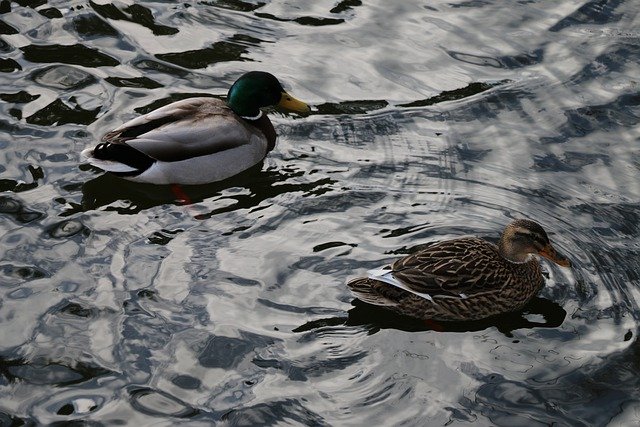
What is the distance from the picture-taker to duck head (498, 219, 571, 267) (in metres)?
7.78

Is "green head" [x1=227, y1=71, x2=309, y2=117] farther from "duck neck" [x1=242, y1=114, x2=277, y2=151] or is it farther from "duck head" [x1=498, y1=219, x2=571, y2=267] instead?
"duck head" [x1=498, y1=219, x2=571, y2=267]

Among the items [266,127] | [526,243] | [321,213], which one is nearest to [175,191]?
[266,127]

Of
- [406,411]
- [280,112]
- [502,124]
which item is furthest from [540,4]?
[406,411]

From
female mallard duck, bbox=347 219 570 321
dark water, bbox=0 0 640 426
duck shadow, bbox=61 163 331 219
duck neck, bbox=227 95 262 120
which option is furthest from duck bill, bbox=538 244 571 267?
duck neck, bbox=227 95 262 120

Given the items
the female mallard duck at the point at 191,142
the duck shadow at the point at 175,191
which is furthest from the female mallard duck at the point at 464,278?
the female mallard duck at the point at 191,142

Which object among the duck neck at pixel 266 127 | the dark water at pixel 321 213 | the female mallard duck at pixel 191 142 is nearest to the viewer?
the dark water at pixel 321 213

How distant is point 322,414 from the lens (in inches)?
262

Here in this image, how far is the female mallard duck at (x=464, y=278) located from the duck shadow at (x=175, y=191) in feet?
5.39

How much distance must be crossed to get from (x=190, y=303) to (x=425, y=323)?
1.58m

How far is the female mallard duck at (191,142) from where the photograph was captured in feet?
29.7

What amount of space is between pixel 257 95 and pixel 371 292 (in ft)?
9.47

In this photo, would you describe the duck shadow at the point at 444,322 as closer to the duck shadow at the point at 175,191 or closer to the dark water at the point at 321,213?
the dark water at the point at 321,213

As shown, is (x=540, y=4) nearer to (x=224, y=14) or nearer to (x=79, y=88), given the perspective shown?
(x=224, y=14)

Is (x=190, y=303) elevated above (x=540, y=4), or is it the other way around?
(x=540, y=4)
